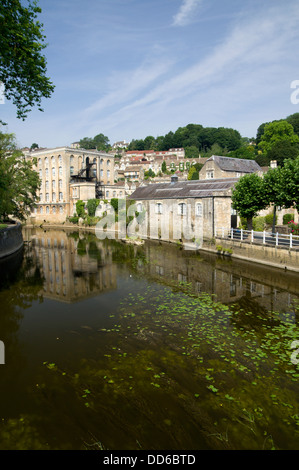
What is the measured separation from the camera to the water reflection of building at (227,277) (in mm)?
13930

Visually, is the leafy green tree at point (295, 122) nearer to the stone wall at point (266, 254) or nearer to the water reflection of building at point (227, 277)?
the stone wall at point (266, 254)

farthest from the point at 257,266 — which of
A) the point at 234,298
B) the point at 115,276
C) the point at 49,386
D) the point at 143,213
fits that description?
the point at 143,213

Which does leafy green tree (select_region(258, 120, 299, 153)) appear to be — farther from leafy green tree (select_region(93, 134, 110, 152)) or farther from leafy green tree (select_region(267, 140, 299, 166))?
leafy green tree (select_region(93, 134, 110, 152))

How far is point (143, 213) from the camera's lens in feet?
Answer: 124

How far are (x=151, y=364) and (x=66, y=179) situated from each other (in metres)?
53.6

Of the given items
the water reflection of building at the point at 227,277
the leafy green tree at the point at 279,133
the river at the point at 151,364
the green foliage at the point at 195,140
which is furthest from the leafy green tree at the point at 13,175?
the green foliage at the point at 195,140

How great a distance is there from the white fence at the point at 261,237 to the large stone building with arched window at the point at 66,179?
111 feet

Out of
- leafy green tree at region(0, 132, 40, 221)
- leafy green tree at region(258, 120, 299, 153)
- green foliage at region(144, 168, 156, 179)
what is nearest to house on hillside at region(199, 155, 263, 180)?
leafy green tree at region(0, 132, 40, 221)

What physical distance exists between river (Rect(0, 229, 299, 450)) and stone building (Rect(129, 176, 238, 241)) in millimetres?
11773

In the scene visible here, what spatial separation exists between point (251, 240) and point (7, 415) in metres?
18.6

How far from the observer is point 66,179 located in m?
57.5

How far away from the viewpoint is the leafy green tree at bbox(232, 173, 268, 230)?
22578mm

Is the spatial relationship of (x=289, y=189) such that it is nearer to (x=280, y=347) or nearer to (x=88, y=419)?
(x=280, y=347)

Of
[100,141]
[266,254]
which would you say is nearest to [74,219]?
[266,254]
